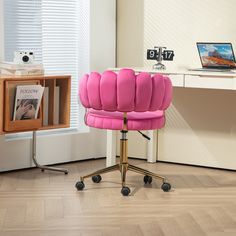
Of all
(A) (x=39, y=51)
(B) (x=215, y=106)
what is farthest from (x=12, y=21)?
(B) (x=215, y=106)

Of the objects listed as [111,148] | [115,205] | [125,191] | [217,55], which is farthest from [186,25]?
[115,205]

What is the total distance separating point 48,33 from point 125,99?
1.32 m

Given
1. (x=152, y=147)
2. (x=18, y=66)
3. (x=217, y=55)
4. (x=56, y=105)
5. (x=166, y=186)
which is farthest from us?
(x=152, y=147)

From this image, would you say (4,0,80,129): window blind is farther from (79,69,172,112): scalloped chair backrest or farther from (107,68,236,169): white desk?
(79,69,172,112): scalloped chair backrest

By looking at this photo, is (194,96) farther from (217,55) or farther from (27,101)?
(27,101)

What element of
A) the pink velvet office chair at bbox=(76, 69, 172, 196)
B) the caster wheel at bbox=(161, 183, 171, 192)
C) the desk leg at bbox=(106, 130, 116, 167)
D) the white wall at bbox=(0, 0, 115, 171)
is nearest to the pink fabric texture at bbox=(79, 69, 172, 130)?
the pink velvet office chair at bbox=(76, 69, 172, 196)

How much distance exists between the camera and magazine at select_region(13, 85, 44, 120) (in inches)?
179

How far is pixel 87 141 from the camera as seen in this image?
17.8 ft

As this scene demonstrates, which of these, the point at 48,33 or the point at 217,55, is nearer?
the point at 217,55

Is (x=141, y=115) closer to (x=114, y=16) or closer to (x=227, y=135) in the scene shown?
(x=227, y=135)

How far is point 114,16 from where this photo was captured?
547 cm

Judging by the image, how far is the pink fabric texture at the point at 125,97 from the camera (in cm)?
407

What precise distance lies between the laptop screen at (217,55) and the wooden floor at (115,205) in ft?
2.78

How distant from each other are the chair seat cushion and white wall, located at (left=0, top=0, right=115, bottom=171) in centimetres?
86
